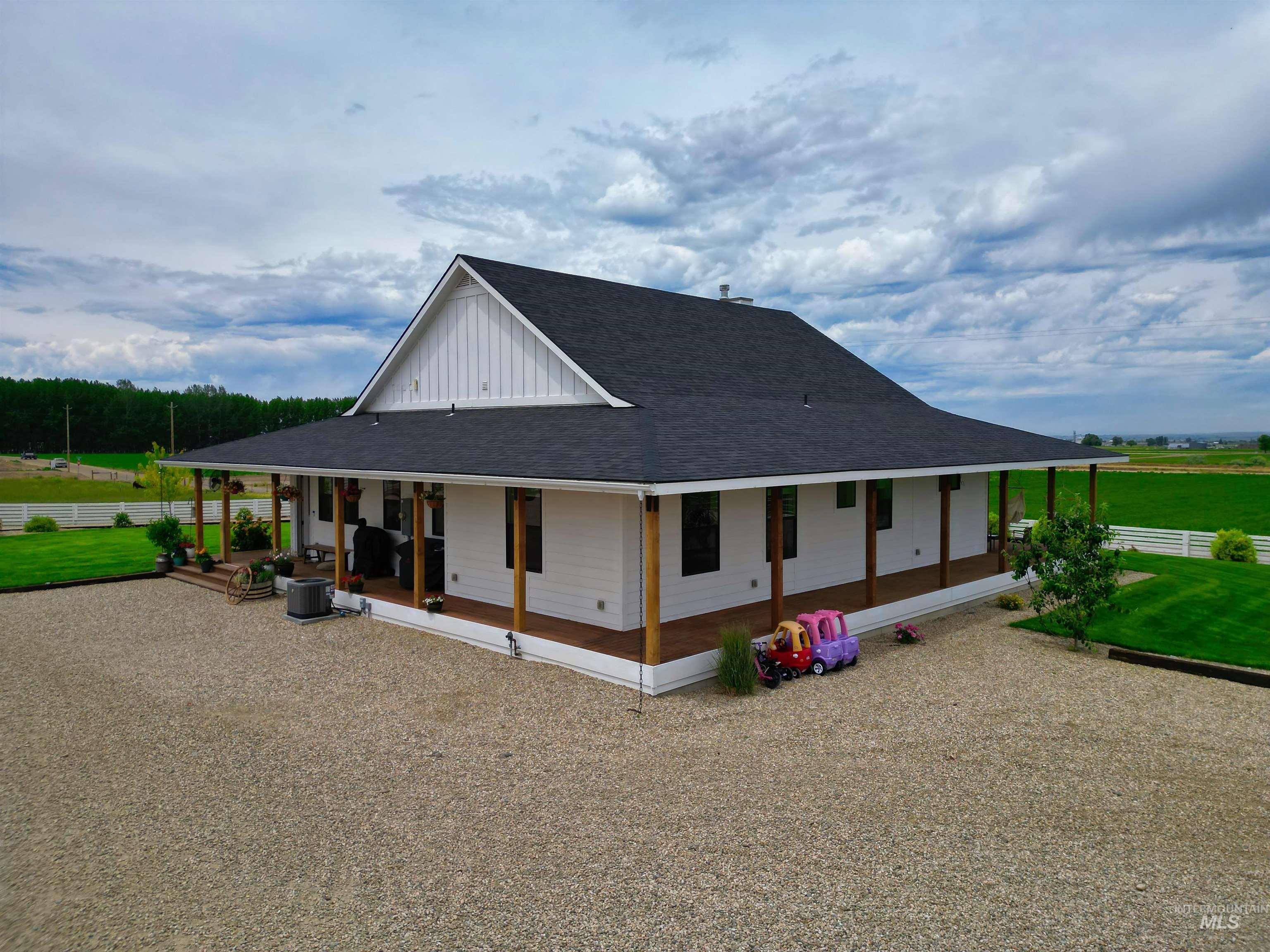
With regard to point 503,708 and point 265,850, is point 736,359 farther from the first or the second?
point 265,850

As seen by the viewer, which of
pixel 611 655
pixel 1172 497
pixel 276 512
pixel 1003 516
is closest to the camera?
pixel 611 655

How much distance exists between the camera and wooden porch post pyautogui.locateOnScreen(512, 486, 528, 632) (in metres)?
11.1

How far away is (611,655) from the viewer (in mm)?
10492

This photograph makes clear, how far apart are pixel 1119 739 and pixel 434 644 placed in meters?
9.71

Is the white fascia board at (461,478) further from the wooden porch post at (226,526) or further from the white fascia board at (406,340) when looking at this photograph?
the white fascia board at (406,340)

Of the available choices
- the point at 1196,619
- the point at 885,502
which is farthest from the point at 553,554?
the point at 1196,619

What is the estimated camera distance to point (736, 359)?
60.5ft

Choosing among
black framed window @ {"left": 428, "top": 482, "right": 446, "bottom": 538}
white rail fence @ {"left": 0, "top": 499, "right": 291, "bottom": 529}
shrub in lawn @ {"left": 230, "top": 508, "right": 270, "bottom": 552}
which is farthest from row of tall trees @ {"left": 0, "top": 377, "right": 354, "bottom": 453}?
black framed window @ {"left": 428, "top": 482, "right": 446, "bottom": 538}

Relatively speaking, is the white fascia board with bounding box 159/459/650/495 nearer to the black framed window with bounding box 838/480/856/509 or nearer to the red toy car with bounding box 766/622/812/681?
the red toy car with bounding box 766/622/812/681

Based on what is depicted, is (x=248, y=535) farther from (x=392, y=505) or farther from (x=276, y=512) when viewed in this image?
(x=392, y=505)

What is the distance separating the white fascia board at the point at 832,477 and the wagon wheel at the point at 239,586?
10467 mm

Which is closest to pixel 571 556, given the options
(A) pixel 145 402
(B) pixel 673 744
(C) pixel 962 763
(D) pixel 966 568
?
(B) pixel 673 744

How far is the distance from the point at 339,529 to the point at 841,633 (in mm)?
9630

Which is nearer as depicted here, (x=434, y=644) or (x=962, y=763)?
(x=962, y=763)
